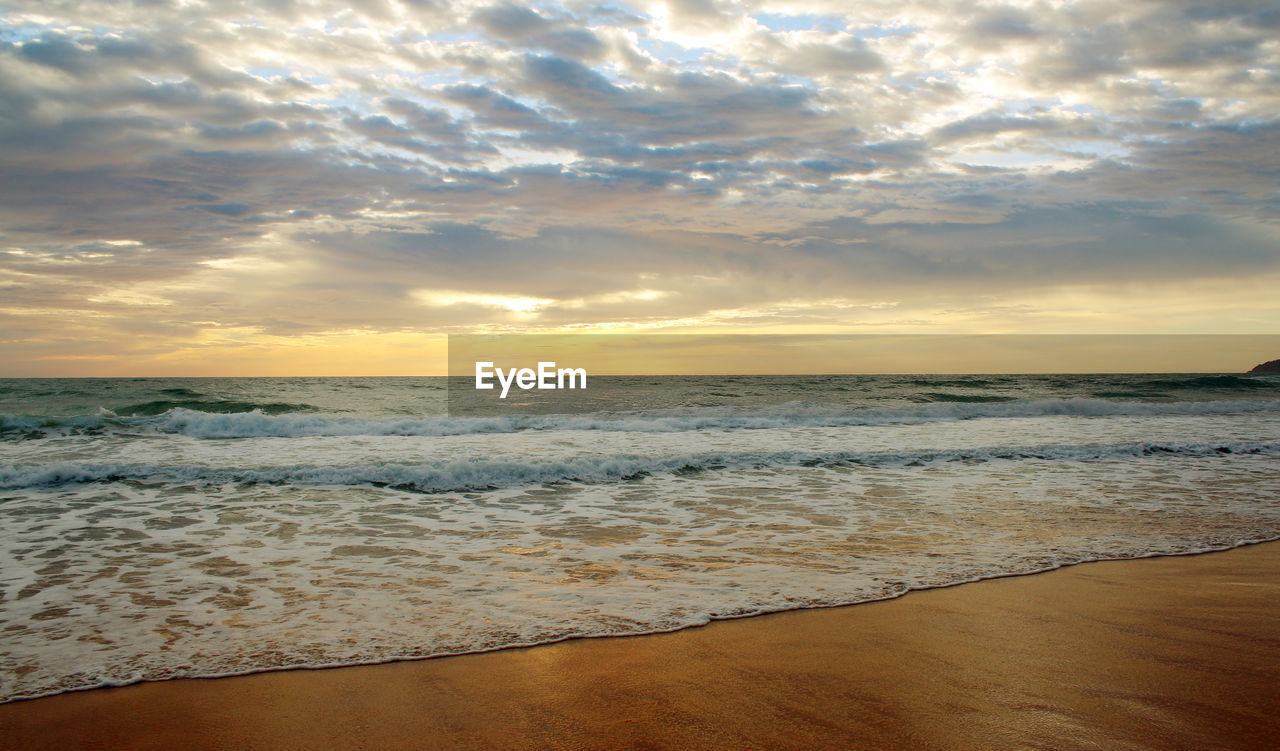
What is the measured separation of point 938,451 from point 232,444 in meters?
15.4

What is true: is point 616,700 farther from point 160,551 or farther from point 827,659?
point 160,551

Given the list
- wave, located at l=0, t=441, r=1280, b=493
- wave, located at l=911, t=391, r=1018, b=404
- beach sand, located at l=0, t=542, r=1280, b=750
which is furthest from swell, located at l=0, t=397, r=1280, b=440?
beach sand, located at l=0, t=542, r=1280, b=750

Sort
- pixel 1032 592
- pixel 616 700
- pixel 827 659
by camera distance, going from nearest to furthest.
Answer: pixel 616 700
pixel 827 659
pixel 1032 592

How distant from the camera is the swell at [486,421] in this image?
16.4m

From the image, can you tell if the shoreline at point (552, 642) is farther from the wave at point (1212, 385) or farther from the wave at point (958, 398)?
the wave at point (1212, 385)

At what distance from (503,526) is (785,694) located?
492cm

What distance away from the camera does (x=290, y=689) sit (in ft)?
11.4

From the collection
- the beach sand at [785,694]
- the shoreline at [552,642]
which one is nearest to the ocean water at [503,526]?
the shoreline at [552,642]

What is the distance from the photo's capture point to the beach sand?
2.91 metres

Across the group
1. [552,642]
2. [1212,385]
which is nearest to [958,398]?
A: [1212,385]

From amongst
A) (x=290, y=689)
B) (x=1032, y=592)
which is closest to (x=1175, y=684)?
(x=1032, y=592)

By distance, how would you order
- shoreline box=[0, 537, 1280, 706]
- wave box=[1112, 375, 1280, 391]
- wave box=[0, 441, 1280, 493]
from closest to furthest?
shoreline box=[0, 537, 1280, 706] → wave box=[0, 441, 1280, 493] → wave box=[1112, 375, 1280, 391]

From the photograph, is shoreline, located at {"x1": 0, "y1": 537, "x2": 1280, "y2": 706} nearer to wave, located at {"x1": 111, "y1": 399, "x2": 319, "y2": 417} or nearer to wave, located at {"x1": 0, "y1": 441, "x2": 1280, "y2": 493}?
wave, located at {"x1": 0, "y1": 441, "x2": 1280, "y2": 493}

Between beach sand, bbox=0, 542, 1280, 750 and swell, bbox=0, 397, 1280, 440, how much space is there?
45.3 ft
